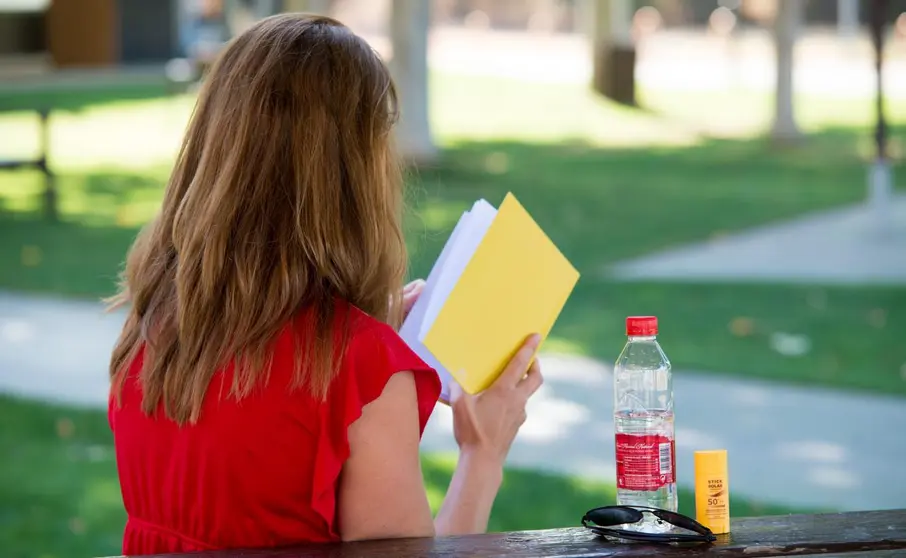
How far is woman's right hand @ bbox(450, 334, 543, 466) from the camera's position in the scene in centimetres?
238

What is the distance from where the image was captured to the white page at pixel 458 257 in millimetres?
2283

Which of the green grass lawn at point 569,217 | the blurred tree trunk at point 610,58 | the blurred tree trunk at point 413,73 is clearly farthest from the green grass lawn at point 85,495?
the blurred tree trunk at point 610,58

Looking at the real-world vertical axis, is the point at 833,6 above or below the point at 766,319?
above

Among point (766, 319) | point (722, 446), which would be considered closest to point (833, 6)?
point (766, 319)

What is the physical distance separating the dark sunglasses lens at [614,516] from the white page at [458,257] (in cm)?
42

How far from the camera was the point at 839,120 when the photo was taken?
22.8 m

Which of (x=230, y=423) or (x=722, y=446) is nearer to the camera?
(x=230, y=423)

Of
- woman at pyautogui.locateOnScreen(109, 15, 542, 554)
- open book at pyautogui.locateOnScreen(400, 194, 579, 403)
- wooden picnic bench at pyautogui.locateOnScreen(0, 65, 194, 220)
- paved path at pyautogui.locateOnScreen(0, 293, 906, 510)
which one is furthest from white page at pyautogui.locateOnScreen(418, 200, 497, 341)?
wooden picnic bench at pyautogui.locateOnScreen(0, 65, 194, 220)

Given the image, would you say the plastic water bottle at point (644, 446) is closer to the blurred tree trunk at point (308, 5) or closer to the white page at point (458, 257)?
the white page at point (458, 257)

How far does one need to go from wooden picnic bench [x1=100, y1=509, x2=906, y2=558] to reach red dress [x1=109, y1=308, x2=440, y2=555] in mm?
90

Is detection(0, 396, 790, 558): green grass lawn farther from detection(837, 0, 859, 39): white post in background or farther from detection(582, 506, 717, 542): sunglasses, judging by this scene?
detection(837, 0, 859, 39): white post in background

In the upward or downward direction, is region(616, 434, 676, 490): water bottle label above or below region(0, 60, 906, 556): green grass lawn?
above

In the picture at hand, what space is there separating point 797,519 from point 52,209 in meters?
11.7

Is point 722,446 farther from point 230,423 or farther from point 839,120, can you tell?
point 839,120
